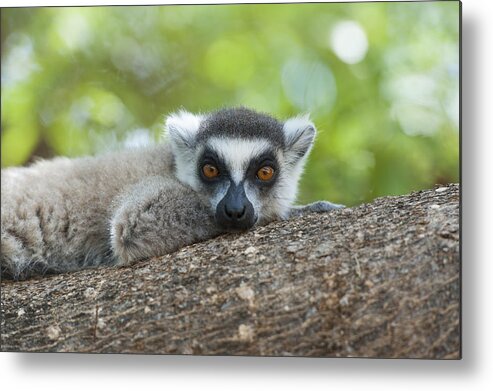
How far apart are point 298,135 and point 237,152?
54 centimetres

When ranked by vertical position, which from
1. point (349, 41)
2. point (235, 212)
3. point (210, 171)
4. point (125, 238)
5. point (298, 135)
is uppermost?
point (349, 41)

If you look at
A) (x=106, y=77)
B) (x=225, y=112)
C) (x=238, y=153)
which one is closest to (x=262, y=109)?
(x=225, y=112)

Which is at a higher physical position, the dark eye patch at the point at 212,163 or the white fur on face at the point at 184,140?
the white fur on face at the point at 184,140

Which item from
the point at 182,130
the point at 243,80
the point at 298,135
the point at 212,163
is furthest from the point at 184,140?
the point at 298,135

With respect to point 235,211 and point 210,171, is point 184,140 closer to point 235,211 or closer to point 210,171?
point 210,171

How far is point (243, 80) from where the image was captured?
414cm

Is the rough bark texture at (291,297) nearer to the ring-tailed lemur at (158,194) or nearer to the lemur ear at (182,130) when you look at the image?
the ring-tailed lemur at (158,194)

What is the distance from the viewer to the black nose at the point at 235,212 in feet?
11.2

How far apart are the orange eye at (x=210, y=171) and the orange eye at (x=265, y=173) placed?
0.27 metres

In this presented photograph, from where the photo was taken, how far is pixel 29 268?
3822 millimetres

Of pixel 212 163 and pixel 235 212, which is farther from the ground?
pixel 212 163

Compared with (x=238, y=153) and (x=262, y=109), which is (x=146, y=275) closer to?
(x=238, y=153)

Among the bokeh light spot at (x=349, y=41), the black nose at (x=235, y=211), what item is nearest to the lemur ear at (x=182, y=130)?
the black nose at (x=235, y=211)

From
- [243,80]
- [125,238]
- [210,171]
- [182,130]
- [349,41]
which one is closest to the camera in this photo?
[125,238]
